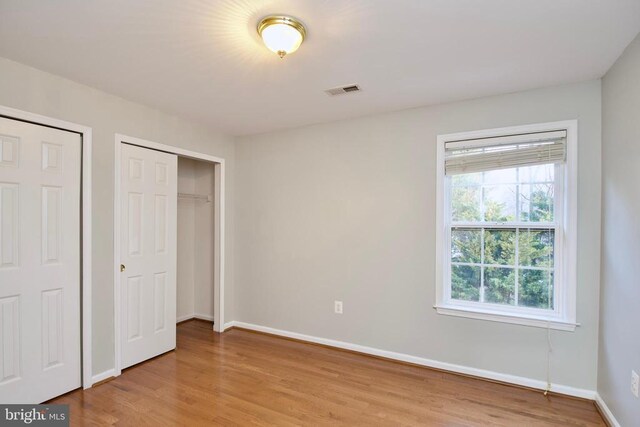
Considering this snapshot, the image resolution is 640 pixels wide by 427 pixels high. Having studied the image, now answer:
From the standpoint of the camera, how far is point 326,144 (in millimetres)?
3615

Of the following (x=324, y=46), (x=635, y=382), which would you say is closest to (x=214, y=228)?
(x=324, y=46)

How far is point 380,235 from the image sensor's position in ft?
10.8

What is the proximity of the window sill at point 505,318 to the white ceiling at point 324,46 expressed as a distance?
6.21 ft

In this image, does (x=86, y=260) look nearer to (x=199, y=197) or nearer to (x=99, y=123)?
(x=99, y=123)

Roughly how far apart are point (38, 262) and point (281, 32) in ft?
7.88

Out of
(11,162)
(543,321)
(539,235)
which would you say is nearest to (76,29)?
(11,162)

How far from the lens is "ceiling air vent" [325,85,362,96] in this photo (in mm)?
2678

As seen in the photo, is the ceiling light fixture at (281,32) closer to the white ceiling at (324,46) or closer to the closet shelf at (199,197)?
the white ceiling at (324,46)

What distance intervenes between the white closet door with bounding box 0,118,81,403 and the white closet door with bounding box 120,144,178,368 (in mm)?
411

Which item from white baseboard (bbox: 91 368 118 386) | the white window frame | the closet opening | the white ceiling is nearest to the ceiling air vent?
the white ceiling

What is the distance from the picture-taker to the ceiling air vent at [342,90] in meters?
2.68

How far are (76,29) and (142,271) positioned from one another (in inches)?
83.1

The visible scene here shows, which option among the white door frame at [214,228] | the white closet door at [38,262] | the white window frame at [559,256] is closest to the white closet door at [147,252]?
the white door frame at [214,228]

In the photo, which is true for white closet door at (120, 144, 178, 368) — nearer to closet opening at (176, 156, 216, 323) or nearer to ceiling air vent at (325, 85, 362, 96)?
closet opening at (176, 156, 216, 323)
